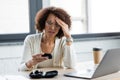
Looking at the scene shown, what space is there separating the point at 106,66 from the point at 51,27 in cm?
87

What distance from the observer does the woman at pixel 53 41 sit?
2.33 metres

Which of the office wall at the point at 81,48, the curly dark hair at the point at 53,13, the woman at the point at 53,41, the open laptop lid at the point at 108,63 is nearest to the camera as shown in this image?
the open laptop lid at the point at 108,63

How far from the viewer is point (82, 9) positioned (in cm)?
370

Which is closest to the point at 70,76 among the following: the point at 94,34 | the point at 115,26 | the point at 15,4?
the point at 15,4

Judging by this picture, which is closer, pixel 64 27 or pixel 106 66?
pixel 106 66

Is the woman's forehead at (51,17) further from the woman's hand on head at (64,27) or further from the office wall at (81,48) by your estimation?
the office wall at (81,48)

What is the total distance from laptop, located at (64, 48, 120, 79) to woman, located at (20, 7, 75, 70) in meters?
0.50

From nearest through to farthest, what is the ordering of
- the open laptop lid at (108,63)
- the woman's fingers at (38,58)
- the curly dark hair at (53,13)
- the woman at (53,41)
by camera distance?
the open laptop lid at (108,63), the woman's fingers at (38,58), the woman at (53,41), the curly dark hair at (53,13)

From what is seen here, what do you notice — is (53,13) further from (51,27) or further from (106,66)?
(106,66)

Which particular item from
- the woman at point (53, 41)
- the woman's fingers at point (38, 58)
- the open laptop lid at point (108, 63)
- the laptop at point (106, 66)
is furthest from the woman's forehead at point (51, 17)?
the open laptop lid at point (108, 63)

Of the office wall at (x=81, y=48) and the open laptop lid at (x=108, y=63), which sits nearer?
the open laptop lid at (x=108, y=63)

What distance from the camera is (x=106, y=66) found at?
1.61m

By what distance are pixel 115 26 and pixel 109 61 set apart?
233 centimetres

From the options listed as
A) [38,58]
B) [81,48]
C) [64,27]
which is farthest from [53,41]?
[81,48]
